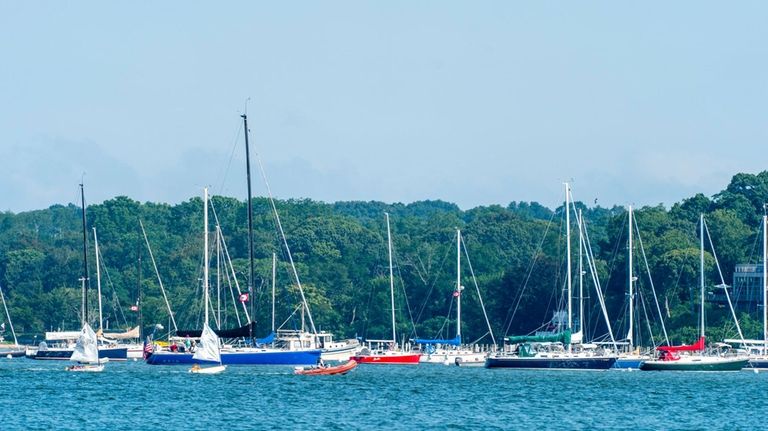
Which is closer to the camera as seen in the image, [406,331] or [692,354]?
[692,354]

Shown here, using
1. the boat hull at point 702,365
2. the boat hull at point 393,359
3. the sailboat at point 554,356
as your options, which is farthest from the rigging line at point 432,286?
the boat hull at point 702,365

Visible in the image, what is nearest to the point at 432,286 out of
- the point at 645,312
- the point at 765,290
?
the point at 645,312

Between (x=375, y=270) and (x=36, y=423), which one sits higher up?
(x=375, y=270)

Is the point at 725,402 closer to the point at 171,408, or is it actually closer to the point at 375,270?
the point at 171,408

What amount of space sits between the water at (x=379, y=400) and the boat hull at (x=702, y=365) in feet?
2.03

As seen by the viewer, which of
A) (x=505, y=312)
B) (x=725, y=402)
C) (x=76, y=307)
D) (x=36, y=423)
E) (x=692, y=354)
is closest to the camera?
(x=36, y=423)

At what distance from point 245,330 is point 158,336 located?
57.5 m

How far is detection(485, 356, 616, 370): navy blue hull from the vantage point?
366ft

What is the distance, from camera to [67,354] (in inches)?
5423

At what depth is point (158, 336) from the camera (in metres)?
168

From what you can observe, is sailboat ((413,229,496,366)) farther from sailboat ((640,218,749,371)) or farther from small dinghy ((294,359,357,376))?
small dinghy ((294,359,357,376))

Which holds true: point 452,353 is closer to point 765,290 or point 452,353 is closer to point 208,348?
point 765,290

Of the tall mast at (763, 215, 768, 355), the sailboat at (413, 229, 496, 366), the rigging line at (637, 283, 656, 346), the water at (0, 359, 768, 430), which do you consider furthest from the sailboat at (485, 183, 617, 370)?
the rigging line at (637, 283, 656, 346)

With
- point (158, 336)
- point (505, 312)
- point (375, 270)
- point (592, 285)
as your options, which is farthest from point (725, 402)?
point (375, 270)
